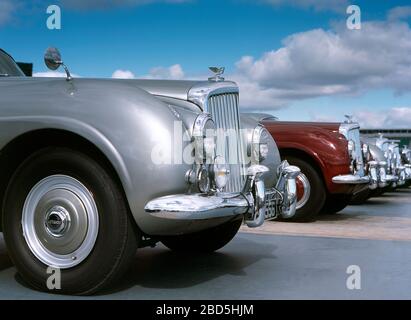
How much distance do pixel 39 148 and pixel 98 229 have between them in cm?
70

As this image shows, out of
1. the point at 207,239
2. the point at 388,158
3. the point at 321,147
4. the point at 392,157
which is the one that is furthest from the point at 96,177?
the point at 392,157

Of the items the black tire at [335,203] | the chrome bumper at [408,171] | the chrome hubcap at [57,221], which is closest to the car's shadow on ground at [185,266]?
the chrome hubcap at [57,221]

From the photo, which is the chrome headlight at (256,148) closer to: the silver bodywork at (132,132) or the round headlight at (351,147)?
the silver bodywork at (132,132)

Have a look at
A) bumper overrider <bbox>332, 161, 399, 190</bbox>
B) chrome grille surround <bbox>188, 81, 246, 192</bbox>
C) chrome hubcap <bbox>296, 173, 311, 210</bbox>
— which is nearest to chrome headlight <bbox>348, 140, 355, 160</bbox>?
bumper overrider <bbox>332, 161, 399, 190</bbox>

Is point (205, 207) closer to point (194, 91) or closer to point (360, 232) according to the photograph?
point (194, 91)

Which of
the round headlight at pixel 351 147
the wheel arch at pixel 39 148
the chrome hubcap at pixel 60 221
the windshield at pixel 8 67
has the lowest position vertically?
the chrome hubcap at pixel 60 221

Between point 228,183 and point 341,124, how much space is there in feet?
14.7

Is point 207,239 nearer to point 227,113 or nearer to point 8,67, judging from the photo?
point 227,113

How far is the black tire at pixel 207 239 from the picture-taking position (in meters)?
5.04

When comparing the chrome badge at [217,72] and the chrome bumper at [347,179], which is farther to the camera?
the chrome bumper at [347,179]

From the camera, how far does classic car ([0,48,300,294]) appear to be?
11.3ft

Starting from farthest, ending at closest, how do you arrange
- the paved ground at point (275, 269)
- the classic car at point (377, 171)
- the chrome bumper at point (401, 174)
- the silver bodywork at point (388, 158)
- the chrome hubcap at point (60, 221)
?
the chrome bumper at point (401, 174) < the silver bodywork at point (388, 158) < the classic car at point (377, 171) < the paved ground at point (275, 269) < the chrome hubcap at point (60, 221)

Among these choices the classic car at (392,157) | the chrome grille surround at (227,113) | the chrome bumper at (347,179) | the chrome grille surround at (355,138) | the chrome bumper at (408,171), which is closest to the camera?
the chrome grille surround at (227,113)

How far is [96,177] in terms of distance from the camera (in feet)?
11.5
